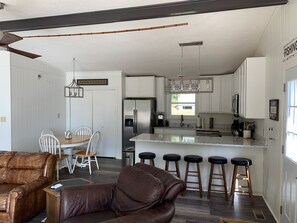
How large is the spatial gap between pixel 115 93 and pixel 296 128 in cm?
470

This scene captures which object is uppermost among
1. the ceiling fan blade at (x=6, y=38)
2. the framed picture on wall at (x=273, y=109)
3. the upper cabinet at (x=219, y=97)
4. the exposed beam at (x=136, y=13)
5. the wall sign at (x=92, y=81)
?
the exposed beam at (x=136, y=13)

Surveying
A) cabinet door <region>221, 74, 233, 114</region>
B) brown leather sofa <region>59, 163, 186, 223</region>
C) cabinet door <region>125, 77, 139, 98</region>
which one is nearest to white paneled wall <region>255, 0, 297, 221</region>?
brown leather sofa <region>59, 163, 186, 223</region>

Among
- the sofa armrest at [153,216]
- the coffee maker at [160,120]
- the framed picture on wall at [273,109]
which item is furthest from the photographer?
the coffee maker at [160,120]

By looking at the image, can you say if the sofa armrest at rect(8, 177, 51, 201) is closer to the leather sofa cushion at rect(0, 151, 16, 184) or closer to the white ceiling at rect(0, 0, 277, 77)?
the leather sofa cushion at rect(0, 151, 16, 184)

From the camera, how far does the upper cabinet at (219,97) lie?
20.0 ft

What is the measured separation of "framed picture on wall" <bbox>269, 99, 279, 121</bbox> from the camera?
9.60 ft

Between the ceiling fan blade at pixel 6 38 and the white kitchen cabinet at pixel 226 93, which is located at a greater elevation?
the ceiling fan blade at pixel 6 38

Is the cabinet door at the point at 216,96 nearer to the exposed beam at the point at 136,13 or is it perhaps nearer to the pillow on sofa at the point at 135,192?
the exposed beam at the point at 136,13

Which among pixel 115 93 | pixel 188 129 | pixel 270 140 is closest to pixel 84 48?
pixel 115 93

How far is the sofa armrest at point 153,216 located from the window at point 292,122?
1.51 meters

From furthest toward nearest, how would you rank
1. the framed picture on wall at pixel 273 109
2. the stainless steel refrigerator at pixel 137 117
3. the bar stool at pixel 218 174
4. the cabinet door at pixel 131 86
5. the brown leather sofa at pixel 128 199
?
the cabinet door at pixel 131 86 < the stainless steel refrigerator at pixel 137 117 < the bar stool at pixel 218 174 < the framed picture on wall at pixel 273 109 < the brown leather sofa at pixel 128 199

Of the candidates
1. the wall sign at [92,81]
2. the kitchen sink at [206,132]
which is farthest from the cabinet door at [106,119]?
the kitchen sink at [206,132]

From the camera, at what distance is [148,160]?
4242 millimetres

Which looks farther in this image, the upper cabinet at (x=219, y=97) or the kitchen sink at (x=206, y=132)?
the upper cabinet at (x=219, y=97)
